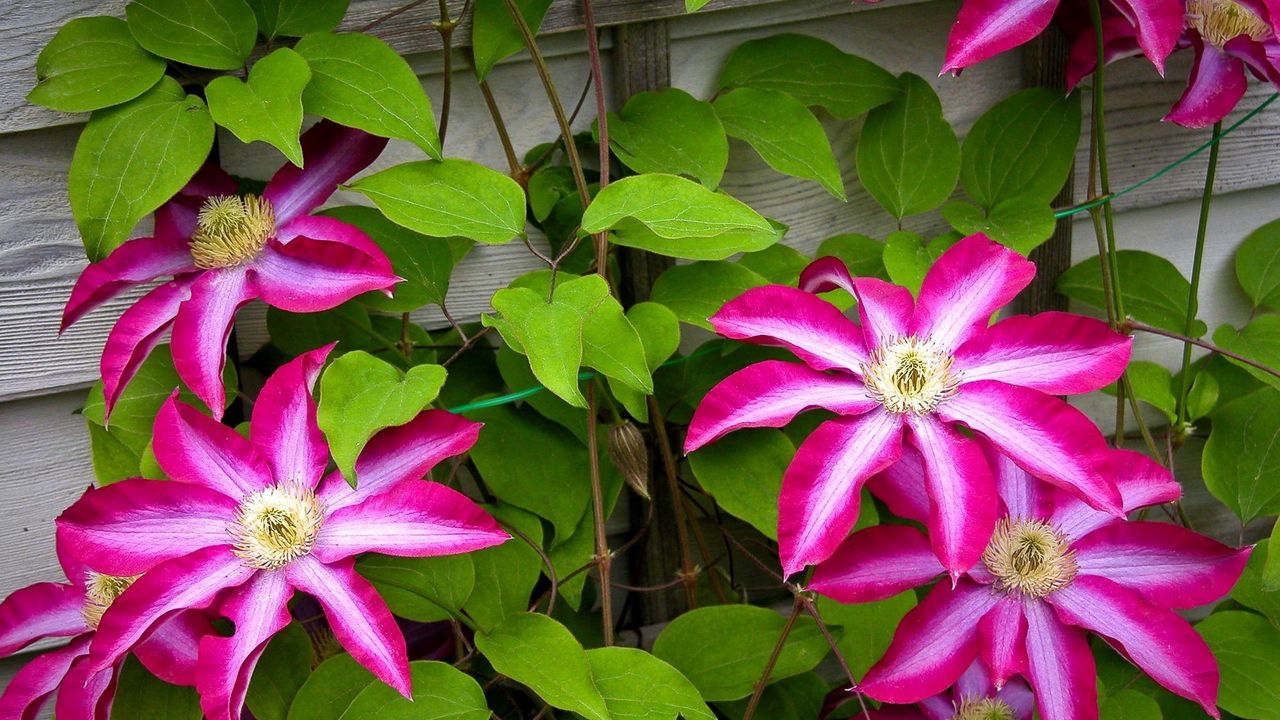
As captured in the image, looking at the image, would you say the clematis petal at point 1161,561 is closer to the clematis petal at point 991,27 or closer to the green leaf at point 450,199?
the clematis petal at point 991,27

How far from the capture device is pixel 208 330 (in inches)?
29.6

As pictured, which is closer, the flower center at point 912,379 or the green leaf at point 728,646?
the flower center at point 912,379

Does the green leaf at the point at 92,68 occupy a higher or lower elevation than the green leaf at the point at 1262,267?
lower

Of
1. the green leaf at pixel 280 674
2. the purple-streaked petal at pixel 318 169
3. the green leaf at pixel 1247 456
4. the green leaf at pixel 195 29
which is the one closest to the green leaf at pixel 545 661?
the green leaf at pixel 280 674

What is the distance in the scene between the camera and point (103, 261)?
756 mm

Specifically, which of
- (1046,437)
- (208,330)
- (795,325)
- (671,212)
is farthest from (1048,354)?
(208,330)

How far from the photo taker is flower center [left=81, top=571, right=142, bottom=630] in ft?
2.59

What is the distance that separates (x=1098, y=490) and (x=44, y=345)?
2.65 feet

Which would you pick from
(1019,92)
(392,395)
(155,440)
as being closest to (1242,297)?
(1019,92)

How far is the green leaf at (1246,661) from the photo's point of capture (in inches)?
33.0

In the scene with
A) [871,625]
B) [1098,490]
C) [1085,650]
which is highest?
[1098,490]

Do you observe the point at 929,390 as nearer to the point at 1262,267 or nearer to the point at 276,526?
the point at 276,526

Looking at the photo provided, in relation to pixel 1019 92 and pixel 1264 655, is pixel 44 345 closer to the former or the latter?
pixel 1019 92

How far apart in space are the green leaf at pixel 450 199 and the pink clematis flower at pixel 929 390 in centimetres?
17
